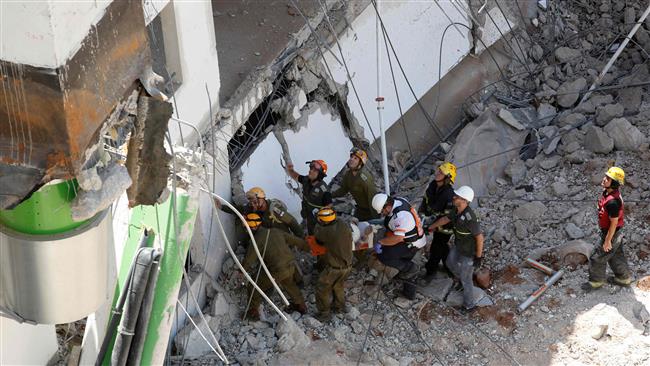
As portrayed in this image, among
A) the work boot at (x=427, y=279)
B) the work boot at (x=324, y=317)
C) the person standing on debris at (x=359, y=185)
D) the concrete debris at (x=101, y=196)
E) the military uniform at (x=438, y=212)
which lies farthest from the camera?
the person standing on debris at (x=359, y=185)

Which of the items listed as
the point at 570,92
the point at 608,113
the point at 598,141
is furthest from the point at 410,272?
the point at 570,92

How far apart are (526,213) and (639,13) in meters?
4.91

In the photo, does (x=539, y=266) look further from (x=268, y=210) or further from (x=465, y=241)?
(x=268, y=210)

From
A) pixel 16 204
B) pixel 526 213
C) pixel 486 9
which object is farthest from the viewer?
pixel 486 9

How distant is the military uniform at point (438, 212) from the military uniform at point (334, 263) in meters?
1.14

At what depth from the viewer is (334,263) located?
938 cm

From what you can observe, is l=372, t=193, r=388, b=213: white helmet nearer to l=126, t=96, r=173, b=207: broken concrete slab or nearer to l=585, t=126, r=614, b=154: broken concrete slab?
l=585, t=126, r=614, b=154: broken concrete slab

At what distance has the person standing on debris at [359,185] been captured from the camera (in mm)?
10398

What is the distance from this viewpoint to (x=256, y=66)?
10.3 metres

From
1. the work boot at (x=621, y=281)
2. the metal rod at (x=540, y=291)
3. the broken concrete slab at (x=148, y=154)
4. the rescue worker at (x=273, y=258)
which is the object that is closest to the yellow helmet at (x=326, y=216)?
the rescue worker at (x=273, y=258)

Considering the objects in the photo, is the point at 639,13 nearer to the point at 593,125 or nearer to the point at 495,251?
the point at 593,125

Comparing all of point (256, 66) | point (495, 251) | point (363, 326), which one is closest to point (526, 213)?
point (495, 251)

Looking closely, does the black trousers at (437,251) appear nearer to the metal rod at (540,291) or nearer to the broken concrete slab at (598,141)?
the metal rod at (540,291)

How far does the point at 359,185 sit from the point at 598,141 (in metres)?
3.39
